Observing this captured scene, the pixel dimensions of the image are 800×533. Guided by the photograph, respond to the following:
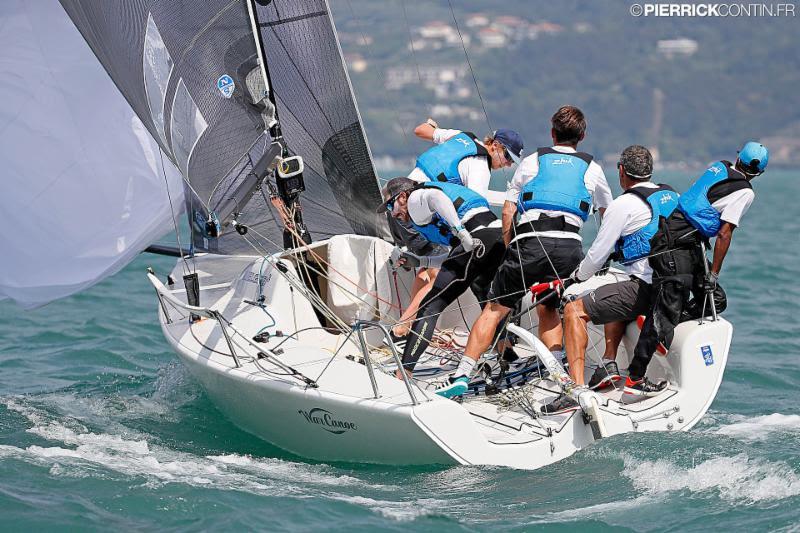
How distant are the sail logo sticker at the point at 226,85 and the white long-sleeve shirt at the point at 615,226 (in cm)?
193

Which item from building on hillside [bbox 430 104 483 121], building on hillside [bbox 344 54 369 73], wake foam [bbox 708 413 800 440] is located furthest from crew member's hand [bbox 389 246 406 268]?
building on hillside [bbox 344 54 369 73]

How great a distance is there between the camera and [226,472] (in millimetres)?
4742

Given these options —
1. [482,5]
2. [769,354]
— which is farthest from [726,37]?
[769,354]

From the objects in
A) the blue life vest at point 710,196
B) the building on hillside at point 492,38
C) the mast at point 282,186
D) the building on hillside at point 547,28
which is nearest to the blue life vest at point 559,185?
the blue life vest at point 710,196

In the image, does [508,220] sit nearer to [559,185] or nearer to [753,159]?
[559,185]

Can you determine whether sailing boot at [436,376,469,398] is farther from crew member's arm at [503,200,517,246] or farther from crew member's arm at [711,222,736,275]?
crew member's arm at [711,222,736,275]

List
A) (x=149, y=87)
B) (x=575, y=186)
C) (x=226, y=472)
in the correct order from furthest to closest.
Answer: (x=149, y=87) → (x=575, y=186) → (x=226, y=472)

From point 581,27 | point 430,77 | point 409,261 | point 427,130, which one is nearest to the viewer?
point 409,261

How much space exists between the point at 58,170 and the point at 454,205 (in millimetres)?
2692

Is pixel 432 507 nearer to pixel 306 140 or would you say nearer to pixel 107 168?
pixel 306 140

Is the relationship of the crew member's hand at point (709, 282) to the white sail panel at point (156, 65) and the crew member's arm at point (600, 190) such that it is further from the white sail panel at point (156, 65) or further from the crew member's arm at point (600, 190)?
the white sail panel at point (156, 65)

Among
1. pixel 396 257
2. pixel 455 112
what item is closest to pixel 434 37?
pixel 455 112

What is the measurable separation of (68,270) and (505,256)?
112 inches

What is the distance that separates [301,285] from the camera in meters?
5.63
